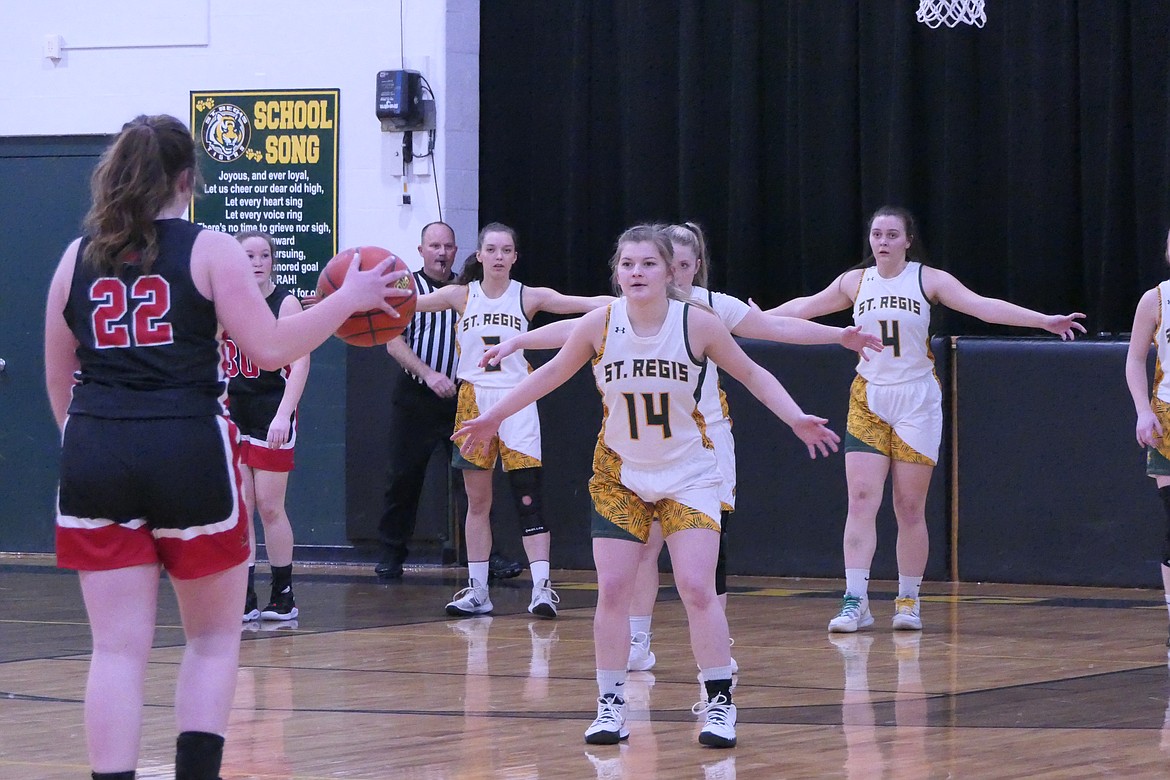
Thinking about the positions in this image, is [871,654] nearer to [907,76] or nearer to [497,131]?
[907,76]

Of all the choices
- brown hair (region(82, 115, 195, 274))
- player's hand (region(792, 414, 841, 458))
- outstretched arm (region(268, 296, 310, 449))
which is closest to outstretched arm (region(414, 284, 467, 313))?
outstretched arm (region(268, 296, 310, 449))

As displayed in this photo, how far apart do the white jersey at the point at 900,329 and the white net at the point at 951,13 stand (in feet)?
8.58

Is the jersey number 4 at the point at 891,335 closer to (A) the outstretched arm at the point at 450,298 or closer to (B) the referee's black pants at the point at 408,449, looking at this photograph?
(A) the outstretched arm at the point at 450,298

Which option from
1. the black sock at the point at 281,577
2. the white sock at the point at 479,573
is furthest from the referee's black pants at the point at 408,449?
the black sock at the point at 281,577

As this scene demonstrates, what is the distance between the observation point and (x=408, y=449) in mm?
10719

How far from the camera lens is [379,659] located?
6941 mm

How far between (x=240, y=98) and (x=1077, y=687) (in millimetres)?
7828

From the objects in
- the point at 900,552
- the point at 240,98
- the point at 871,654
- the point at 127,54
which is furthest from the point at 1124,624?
the point at 127,54

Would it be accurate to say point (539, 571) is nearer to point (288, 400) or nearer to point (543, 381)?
point (288, 400)

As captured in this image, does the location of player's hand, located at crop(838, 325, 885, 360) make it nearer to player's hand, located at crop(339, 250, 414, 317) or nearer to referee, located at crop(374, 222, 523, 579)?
player's hand, located at crop(339, 250, 414, 317)

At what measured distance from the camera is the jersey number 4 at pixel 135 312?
11.7 ft

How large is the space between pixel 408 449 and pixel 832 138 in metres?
3.39

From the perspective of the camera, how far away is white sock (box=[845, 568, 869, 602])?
7.93m

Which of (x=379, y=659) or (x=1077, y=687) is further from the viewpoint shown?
(x=379, y=659)
